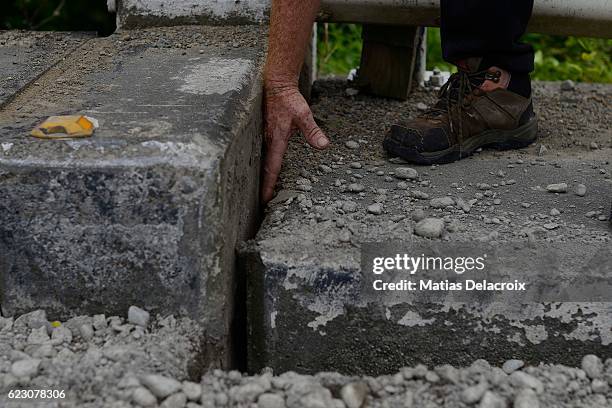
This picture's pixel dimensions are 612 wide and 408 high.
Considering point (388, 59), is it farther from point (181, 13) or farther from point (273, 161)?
point (273, 161)

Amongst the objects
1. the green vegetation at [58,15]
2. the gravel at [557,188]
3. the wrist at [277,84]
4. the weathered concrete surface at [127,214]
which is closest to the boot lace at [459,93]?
the gravel at [557,188]

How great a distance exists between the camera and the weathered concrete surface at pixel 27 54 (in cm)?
219

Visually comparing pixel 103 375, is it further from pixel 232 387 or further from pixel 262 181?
pixel 262 181

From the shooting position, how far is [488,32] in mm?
2441

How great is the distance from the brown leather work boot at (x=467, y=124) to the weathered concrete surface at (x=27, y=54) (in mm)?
1024

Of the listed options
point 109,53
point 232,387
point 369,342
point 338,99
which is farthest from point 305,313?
point 338,99

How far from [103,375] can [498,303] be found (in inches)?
34.1

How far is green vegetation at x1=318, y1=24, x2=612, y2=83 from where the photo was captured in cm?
441

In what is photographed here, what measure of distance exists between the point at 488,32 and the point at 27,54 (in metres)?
1.38

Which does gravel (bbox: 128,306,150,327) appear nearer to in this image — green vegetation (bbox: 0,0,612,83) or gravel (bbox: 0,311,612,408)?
gravel (bbox: 0,311,612,408)

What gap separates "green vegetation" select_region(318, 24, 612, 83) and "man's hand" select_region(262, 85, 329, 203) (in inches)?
79.0

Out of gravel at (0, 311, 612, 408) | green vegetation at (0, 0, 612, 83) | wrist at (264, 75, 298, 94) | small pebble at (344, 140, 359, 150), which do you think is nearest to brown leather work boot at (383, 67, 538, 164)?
small pebble at (344, 140, 359, 150)

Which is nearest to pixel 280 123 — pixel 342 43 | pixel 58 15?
pixel 58 15

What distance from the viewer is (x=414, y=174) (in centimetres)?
230
